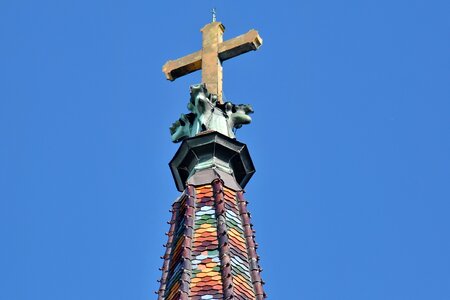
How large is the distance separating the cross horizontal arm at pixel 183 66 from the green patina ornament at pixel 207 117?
1377 millimetres

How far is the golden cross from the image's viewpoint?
66.9ft

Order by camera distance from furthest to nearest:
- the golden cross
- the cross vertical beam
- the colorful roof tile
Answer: the golden cross < the cross vertical beam < the colorful roof tile

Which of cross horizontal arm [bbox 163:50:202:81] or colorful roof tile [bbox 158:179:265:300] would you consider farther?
cross horizontal arm [bbox 163:50:202:81]

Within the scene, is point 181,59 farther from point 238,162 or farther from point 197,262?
point 197,262

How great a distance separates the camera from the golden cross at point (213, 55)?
20391 mm

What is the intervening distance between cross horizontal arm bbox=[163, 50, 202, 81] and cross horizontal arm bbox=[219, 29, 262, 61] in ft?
1.27

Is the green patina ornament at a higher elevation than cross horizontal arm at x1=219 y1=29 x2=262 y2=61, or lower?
lower

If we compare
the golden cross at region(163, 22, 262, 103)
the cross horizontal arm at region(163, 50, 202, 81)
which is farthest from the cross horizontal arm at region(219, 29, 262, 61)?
the cross horizontal arm at region(163, 50, 202, 81)

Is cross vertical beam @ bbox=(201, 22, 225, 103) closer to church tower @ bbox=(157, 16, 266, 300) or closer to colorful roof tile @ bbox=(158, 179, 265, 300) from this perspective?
church tower @ bbox=(157, 16, 266, 300)

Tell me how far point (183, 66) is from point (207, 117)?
188 centimetres

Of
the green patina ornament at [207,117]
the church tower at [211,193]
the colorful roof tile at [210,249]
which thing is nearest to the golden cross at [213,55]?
the church tower at [211,193]

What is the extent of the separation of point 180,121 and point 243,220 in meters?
2.36

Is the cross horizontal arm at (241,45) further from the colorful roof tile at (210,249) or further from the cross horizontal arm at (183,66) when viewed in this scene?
the colorful roof tile at (210,249)

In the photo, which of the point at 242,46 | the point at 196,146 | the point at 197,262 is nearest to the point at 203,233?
the point at 197,262
